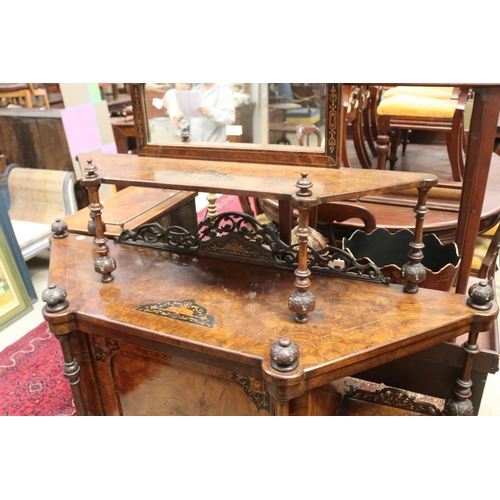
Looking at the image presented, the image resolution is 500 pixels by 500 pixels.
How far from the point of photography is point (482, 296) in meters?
1.28

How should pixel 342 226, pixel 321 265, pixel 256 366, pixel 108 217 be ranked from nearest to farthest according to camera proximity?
pixel 256 366 < pixel 321 265 < pixel 108 217 < pixel 342 226

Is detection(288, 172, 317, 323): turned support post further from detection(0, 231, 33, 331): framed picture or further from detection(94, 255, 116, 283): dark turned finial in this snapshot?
detection(0, 231, 33, 331): framed picture

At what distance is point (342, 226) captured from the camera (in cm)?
225

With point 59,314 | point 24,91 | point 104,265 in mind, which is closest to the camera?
point 59,314

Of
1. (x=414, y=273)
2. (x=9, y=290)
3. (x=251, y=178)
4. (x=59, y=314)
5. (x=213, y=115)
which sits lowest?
(x=9, y=290)

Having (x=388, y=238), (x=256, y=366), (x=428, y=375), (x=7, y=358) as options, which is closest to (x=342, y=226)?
(x=388, y=238)

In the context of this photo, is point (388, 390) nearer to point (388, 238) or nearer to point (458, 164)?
point (388, 238)

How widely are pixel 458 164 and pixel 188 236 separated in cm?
135

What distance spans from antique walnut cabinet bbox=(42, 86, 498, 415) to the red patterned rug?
24.1 inches

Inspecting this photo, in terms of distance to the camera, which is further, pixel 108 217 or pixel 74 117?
pixel 74 117

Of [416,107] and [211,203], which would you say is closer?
[416,107]

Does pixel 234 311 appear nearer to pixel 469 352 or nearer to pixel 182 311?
pixel 182 311

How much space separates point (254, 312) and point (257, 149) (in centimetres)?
55

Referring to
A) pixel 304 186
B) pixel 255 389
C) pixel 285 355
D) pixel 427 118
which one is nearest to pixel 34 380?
pixel 255 389
